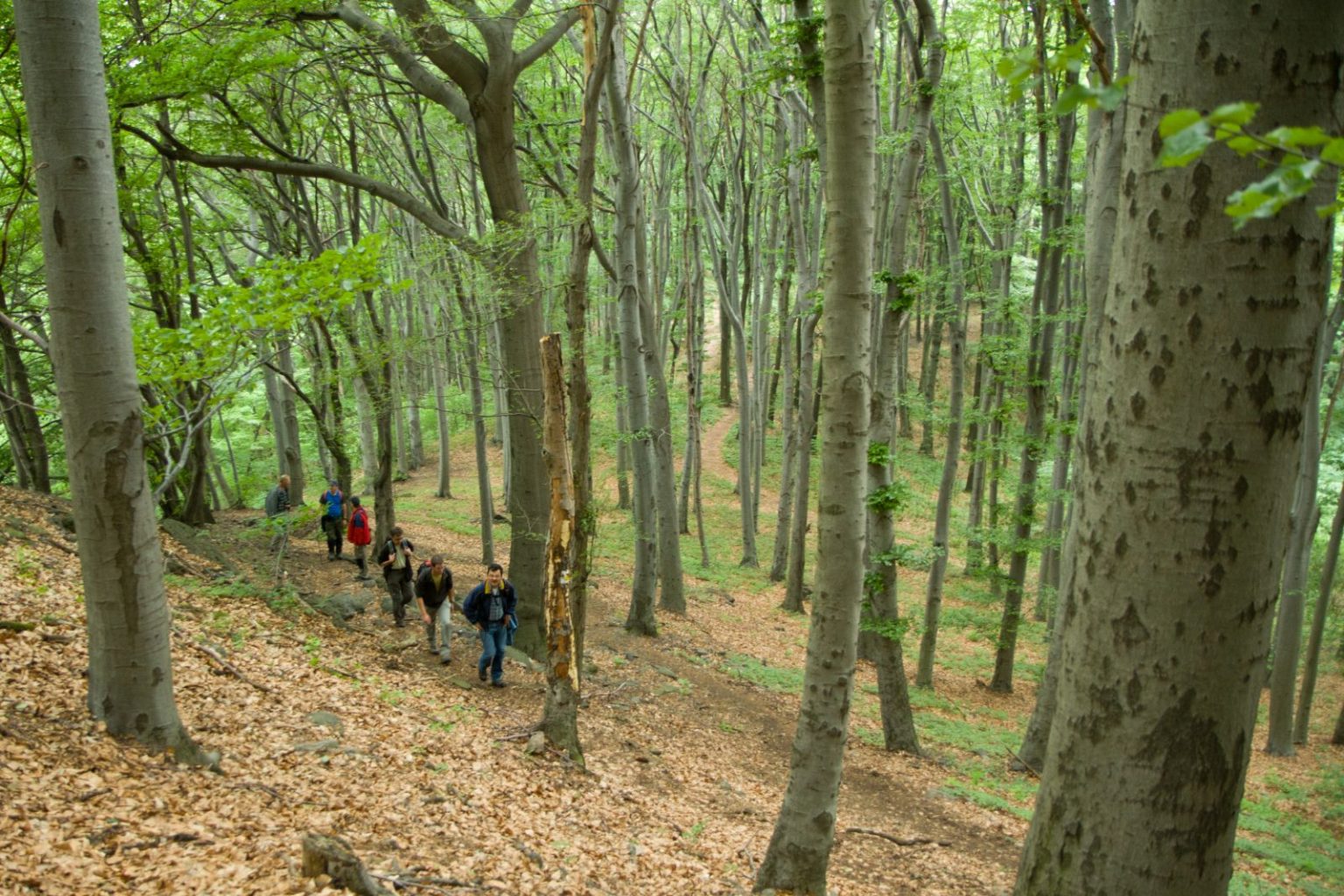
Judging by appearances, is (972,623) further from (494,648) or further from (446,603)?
(446,603)

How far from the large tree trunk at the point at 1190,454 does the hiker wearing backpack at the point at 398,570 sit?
978 cm

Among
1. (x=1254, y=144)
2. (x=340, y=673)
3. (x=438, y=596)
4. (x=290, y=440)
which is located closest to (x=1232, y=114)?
(x=1254, y=144)

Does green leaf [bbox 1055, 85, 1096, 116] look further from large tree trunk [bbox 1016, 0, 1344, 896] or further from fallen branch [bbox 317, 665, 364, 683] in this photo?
fallen branch [bbox 317, 665, 364, 683]

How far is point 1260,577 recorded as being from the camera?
186cm

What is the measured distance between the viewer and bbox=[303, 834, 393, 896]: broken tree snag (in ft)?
13.4

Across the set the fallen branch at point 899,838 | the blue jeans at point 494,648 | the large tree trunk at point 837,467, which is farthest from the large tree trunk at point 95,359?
the fallen branch at point 899,838

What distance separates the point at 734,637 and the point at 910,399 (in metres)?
5.80

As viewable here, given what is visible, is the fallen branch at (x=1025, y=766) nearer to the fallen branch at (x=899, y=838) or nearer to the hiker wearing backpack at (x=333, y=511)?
the fallen branch at (x=899, y=838)

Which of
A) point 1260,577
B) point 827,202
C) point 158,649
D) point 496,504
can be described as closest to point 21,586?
point 158,649

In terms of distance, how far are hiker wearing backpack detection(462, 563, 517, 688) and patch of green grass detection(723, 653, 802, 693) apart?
4.48 meters

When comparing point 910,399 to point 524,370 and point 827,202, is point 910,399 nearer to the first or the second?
point 524,370

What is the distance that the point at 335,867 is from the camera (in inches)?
162

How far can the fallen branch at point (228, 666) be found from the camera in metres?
7.23

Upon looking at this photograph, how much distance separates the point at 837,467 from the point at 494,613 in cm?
531
